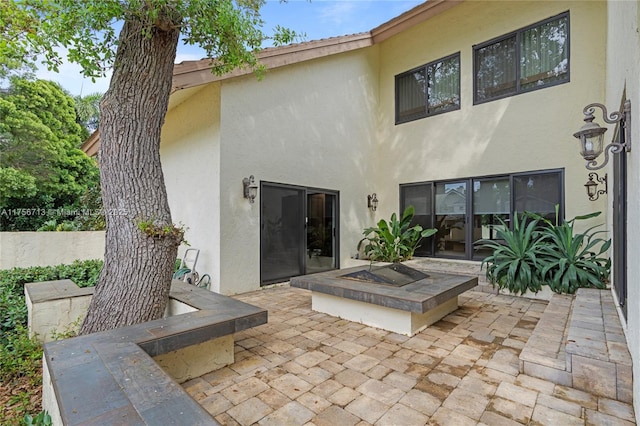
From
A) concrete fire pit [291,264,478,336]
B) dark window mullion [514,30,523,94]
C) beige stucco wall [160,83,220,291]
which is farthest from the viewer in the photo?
dark window mullion [514,30,523,94]

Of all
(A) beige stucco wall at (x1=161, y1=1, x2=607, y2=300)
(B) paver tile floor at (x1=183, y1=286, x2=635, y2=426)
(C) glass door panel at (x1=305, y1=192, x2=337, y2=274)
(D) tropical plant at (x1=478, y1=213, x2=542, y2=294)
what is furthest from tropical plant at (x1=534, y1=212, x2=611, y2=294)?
(C) glass door panel at (x1=305, y1=192, x2=337, y2=274)

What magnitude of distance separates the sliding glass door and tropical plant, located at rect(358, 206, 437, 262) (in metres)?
0.96

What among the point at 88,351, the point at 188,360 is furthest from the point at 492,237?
the point at 88,351

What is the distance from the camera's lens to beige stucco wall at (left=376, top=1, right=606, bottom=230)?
A: 573 cm

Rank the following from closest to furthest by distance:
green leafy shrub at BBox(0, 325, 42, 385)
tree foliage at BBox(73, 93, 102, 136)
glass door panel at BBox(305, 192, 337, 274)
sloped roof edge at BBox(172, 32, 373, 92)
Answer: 1. green leafy shrub at BBox(0, 325, 42, 385)
2. sloped roof edge at BBox(172, 32, 373, 92)
3. glass door panel at BBox(305, 192, 337, 274)
4. tree foliage at BBox(73, 93, 102, 136)

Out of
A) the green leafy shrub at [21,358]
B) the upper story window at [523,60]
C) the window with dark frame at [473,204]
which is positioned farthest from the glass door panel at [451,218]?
the green leafy shrub at [21,358]

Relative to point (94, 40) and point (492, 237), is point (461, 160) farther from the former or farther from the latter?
point (94, 40)

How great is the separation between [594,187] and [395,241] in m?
3.76

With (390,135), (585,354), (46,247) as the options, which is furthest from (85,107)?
(585,354)

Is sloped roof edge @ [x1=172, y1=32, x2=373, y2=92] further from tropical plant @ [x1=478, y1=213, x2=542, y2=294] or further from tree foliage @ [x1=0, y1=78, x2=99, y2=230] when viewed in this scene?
tree foliage @ [x1=0, y1=78, x2=99, y2=230]

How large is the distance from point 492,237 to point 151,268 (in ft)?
21.1

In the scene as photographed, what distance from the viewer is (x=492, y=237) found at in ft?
21.8

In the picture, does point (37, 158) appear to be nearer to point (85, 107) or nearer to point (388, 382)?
point (85, 107)

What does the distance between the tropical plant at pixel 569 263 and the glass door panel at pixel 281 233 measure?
4.27m
